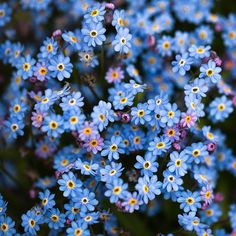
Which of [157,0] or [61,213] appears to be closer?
[61,213]

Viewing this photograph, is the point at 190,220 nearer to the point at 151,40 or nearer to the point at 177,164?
the point at 177,164

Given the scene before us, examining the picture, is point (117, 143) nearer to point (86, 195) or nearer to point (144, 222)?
point (86, 195)

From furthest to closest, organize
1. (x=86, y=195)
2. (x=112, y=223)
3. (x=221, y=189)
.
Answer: (x=221, y=189), (x=112, y=223), (x=86, y=195)

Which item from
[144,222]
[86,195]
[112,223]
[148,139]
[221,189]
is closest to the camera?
[86,195]

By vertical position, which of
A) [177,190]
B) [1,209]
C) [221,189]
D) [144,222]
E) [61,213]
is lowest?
[221,189]

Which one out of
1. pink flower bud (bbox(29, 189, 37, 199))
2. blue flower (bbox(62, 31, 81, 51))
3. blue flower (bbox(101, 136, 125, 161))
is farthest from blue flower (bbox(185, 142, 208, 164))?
pink flower bud (bbox(29, 189, 37, 199))

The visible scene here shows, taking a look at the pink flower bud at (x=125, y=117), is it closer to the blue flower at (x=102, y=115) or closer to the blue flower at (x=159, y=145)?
the blue flower at (x=102, y=115)

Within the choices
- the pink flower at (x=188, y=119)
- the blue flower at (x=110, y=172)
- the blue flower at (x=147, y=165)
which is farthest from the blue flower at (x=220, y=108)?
the blue flower at (x=110, y=172)

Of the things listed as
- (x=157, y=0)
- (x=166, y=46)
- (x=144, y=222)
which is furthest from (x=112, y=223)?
(x=157, y=0)

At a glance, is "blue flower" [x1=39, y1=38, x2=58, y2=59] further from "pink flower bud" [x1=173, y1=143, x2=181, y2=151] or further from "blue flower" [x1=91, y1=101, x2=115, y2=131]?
"pink flower bud" [x1=173, y1=143, x2=181, y2=151]
